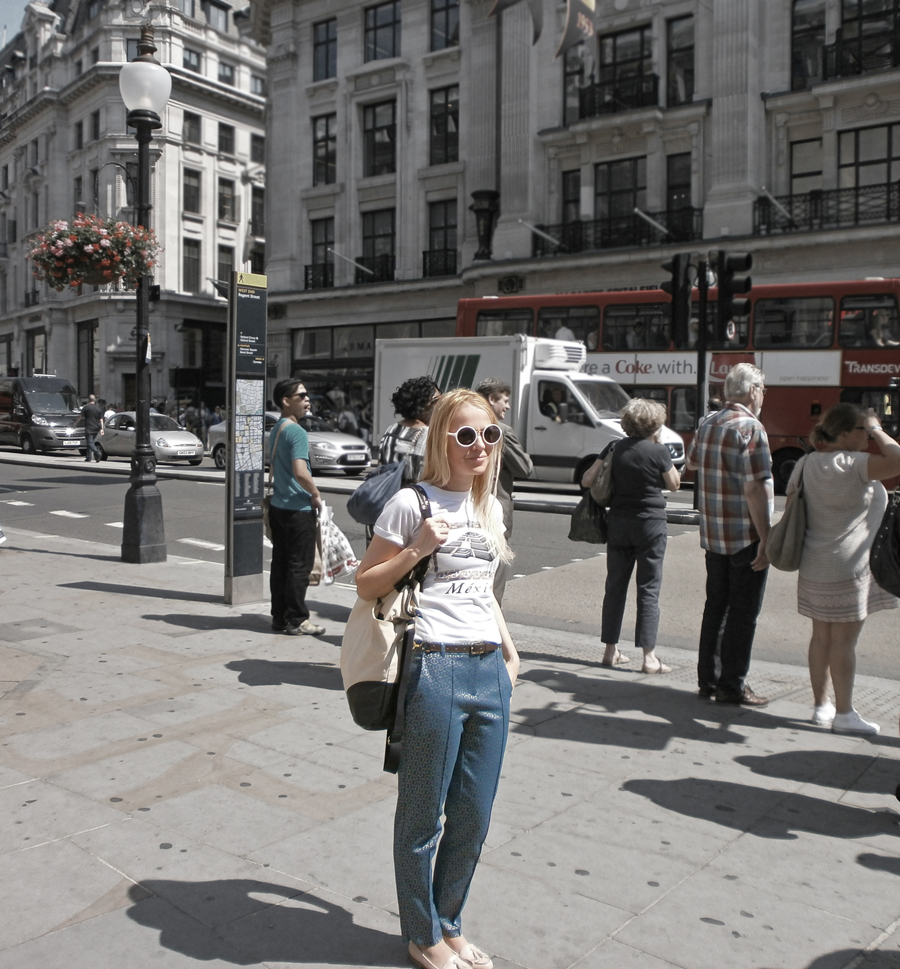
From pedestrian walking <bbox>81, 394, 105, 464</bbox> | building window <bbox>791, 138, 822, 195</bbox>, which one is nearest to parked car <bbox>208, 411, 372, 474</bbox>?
pedestrian walking <bbox>81, 394, 105, 464</bbox>

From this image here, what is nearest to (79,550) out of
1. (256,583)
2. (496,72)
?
(256,583)

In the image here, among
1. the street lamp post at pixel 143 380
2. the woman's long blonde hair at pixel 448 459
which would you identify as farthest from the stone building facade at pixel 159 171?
the woman's long blonde hair at pixel 448 459

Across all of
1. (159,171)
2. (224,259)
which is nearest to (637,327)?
(159,171)

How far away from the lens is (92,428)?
26391 mm

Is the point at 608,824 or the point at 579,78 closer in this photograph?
the point at 608,824

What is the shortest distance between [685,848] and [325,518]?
4.15m

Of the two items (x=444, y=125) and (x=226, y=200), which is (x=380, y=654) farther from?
(x=226, y=200)

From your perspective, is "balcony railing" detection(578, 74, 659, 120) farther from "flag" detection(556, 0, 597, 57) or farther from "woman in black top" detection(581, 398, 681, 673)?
"woman in black top" detection(581, 398, 681, 673)

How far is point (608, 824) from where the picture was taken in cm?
389

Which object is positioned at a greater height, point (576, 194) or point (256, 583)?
point (576, 194)

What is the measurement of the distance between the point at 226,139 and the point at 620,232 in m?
31.1

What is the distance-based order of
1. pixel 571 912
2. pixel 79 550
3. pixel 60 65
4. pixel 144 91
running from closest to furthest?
pixel 571 912
pixel 144 91
pixel 79 550
pixel 60 65

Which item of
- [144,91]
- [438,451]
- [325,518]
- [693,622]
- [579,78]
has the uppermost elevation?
[579,78]

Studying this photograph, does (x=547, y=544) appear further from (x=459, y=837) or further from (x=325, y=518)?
(x=459, y=837)
